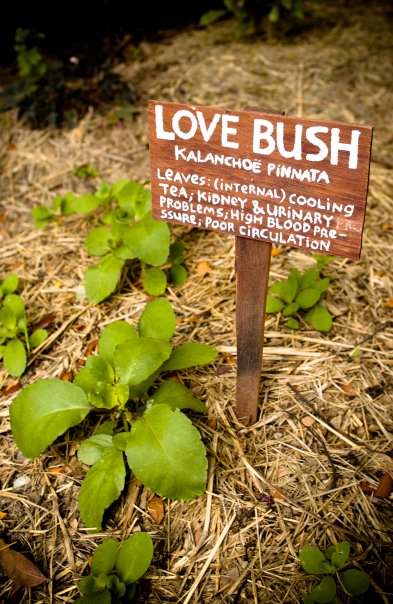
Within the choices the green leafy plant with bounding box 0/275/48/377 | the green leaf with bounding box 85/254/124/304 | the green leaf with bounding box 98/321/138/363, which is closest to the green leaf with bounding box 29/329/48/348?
the green leafy plant with bounding box 0/275/48/377

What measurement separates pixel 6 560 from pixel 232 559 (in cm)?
71

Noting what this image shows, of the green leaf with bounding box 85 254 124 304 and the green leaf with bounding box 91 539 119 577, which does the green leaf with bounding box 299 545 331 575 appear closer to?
the green leaf with bounding box 91 539 119 577

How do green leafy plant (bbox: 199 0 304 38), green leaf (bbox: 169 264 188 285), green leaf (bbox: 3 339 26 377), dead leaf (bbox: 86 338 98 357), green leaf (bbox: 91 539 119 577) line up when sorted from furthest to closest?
green leafy plant (bbox: 199 0 304 38) < green leaf (bbox: 169 264 188 285) < dead leaf (bbox: 86 338 98 357) < green leaf (bbox: 3 339 26 377) < green leaf (bbox: 91 539 119 577)

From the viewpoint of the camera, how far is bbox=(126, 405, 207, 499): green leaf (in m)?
1.51

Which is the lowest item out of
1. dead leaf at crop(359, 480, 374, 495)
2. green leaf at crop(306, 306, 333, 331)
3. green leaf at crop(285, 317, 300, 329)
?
dead leaf at crop(359, 480, 374, 495)

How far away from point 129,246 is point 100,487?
1.02 metres

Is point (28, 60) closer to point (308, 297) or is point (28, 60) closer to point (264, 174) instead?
point (308, 297)

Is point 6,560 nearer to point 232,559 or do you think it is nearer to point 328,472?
point 232,559

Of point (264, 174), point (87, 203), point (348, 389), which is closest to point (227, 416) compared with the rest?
point (348, 389)

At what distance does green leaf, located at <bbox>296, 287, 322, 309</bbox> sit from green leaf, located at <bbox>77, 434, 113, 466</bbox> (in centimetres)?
97

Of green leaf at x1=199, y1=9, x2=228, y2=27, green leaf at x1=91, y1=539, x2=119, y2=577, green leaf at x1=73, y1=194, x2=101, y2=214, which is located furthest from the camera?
green leaf at x1=199, y1=9, x2=228, y2=27

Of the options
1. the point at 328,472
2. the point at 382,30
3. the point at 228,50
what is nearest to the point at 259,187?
the point at 328,472

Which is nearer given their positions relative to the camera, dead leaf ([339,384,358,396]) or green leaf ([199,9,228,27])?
dead leaf ([339,384,358,396])

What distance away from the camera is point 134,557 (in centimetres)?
150
